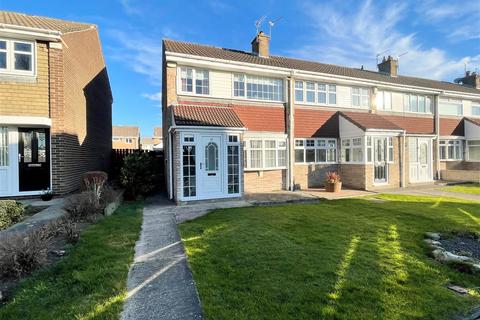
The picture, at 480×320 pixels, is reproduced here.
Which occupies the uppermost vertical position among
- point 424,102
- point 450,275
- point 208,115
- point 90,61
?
point 90,61

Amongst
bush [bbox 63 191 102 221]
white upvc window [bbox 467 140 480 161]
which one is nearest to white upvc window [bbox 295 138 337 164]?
bush [bbox 63 191 102 221]

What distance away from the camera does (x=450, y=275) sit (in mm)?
4066

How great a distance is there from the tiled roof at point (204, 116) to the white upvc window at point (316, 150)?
16.0 feet

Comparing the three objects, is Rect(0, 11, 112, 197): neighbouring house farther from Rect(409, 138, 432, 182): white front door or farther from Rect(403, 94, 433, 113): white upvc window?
Rect(403, 94, 433, 113): white upvc window

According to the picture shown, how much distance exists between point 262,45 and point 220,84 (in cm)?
498

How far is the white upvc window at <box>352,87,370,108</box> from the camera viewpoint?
16.1m

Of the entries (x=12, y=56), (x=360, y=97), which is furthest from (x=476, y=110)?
(x=12, y=56)

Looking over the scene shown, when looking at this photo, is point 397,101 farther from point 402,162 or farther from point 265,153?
point 265,153

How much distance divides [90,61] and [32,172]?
7.68 metres

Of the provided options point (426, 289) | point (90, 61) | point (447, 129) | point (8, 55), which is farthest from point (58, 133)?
point (447, 129)

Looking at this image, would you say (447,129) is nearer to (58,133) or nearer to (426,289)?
(426,289)

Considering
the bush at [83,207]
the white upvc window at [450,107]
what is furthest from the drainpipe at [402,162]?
the bush at [83,207]

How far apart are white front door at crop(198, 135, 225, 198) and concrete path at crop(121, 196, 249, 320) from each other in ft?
11.3

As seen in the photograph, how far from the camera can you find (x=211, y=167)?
10500mm
